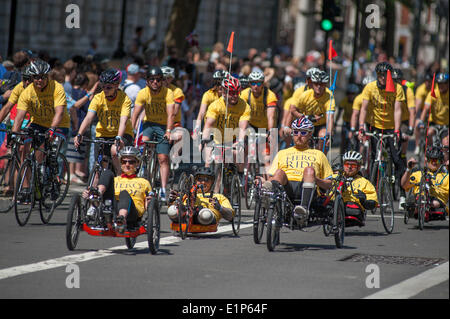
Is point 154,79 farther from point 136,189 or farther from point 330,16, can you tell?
point 330,16

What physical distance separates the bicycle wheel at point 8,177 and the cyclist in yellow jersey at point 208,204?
8.07 ft

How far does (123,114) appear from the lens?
13930 millimetres

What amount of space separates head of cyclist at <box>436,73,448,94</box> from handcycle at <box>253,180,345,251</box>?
8124 mm

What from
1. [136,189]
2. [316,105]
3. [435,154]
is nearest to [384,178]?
[435,154]

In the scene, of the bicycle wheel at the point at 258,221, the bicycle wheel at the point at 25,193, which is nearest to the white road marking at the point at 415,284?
the bicycle wheel at the point at 258,221

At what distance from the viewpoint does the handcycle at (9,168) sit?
13536 mm

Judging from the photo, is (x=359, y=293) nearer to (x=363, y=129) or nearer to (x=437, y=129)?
(x=363, y=129)

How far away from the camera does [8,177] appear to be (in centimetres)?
1377

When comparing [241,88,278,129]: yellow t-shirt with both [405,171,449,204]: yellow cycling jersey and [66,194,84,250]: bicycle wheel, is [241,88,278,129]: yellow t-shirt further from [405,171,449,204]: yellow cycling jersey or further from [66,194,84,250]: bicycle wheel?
[66,194,84,250]: bicycle wheel

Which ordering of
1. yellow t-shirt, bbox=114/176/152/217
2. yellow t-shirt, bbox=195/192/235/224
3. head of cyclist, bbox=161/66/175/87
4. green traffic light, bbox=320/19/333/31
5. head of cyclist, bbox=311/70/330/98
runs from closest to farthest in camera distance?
yellow t-shirt, bbox=114/176/152/217
yellow t-shirt, bbox=195/192/235/224
head of cyclist, bbox=311/70/330/98
head of cyclist, bbox=161/66/175/87
green traffic light, bbox=320/19/333/31

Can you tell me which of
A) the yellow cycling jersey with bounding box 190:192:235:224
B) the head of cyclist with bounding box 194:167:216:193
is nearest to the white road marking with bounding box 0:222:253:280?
the yellow cycling jersey with bounding box 190:192:235:224

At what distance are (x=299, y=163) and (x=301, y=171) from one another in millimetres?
99

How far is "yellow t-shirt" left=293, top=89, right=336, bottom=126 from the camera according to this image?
656 inches

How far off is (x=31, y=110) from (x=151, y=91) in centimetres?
175
